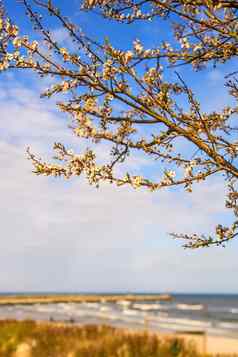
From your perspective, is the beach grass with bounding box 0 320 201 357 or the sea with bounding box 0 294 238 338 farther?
the sea with bounding box 0 294 238 338

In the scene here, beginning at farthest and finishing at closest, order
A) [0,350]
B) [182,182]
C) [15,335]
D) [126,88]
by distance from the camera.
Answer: [15,335] → [0,350] → [182,182] → [126,88]

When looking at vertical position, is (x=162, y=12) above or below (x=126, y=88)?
above

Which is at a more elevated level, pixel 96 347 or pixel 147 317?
pixel 147 317

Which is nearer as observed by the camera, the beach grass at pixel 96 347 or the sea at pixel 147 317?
the beach grass at pixel 96 347

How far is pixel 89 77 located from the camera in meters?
4.36

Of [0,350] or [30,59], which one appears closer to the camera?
[30,59]

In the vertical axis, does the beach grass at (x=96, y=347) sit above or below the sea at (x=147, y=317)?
below

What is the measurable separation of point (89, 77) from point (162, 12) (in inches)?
37.2

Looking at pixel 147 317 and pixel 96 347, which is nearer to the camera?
pixel 96 347

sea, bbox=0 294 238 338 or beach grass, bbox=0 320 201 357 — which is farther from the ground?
sea, bbox=0 294 238 338

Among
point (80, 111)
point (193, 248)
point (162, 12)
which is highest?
point (162, 12)

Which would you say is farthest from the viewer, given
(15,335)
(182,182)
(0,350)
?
(15,335)

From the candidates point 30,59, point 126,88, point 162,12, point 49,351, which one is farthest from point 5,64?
point 49,351

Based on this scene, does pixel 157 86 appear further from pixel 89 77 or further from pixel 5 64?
pixel 5 64
